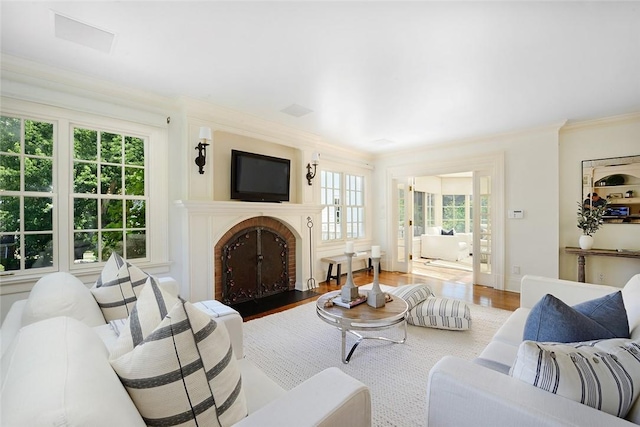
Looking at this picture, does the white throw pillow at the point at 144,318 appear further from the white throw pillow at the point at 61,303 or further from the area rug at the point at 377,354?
the area rug at the point at 377,354

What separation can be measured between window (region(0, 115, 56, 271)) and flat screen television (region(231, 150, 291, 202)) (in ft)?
5.70

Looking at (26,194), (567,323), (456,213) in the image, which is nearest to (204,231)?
(26,194)

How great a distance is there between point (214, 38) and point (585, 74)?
126 inches

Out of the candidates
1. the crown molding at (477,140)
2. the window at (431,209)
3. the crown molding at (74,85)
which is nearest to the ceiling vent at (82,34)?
the crown molding at (74,85)

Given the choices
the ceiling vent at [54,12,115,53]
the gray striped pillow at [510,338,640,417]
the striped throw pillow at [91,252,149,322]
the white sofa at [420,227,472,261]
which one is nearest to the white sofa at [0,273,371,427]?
the striped throw pillow at [91,252,149,322]

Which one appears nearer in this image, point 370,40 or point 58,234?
point 370,40

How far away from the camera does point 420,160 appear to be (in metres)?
5.30

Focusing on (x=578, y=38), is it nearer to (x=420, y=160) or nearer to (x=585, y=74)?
(x=585, y=74)

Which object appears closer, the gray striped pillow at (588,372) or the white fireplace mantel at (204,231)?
the gray striped pillow at (588,372)

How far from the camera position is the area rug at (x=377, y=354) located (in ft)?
→ 6.00

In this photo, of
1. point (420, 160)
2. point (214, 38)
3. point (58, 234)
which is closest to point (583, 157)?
point (420, 160)

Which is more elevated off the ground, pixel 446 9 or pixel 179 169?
pixel 446 9

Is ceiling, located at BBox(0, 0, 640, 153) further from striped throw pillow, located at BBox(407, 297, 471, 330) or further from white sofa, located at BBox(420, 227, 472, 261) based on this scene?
white sofa, located at BBox(420, 227, 472, 261)

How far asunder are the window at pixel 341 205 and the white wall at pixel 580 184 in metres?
3.22
